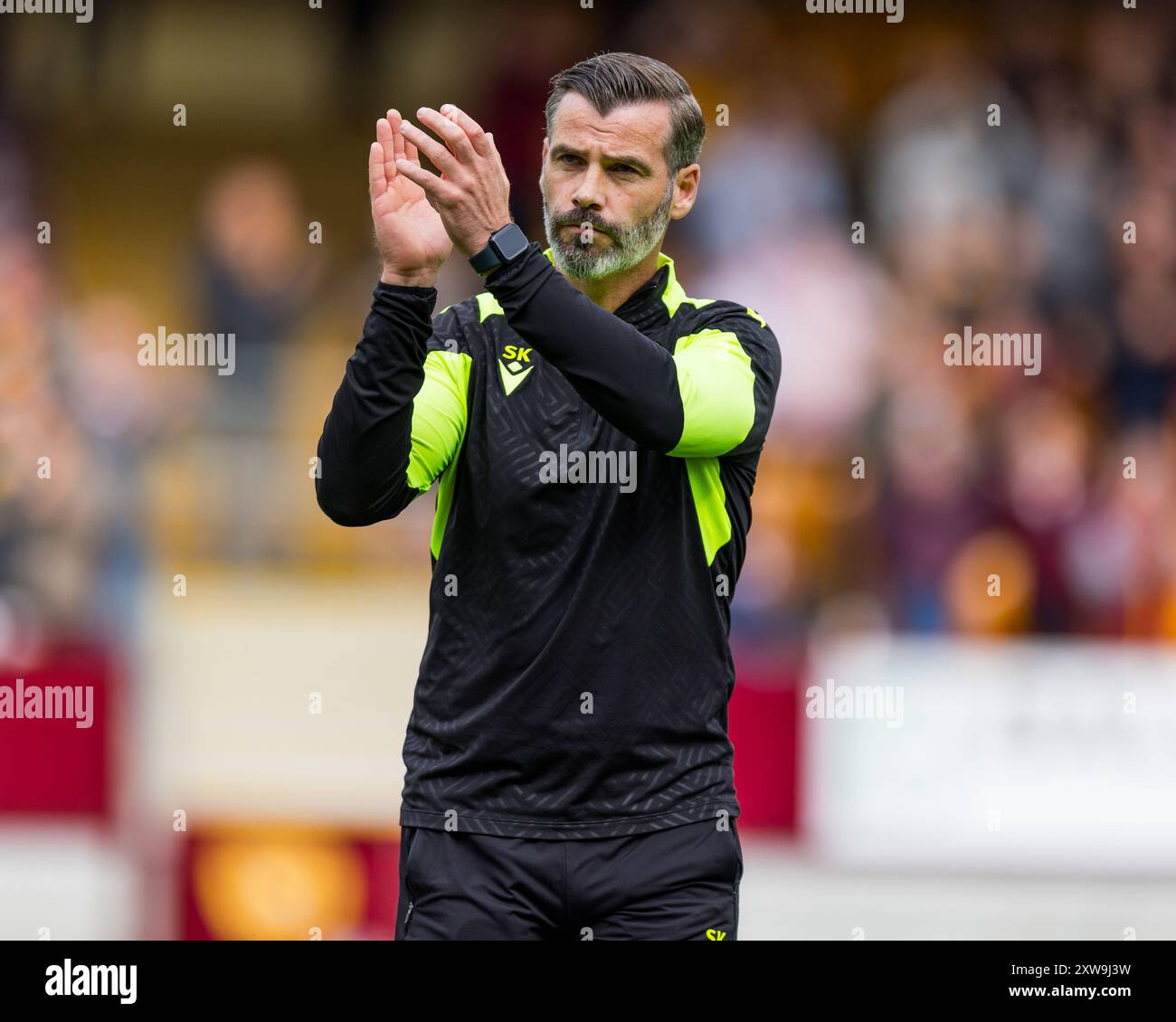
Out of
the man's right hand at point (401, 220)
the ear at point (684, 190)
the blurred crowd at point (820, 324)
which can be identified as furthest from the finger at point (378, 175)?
the blurred crowd at point (820, 324)

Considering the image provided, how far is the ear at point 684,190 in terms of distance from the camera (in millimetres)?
3754

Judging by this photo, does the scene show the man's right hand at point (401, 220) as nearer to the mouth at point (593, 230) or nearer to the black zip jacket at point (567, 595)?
the black zip jacket at point (567, 595)

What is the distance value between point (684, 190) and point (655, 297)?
0.26 metres

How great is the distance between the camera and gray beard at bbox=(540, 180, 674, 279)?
355 centimetres

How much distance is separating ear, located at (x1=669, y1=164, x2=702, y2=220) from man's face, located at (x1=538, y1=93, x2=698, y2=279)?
12 cm

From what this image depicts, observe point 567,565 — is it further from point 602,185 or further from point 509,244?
point 602,185

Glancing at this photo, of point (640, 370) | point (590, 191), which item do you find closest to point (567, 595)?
point (640, 370)

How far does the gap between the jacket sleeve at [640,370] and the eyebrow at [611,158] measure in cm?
35

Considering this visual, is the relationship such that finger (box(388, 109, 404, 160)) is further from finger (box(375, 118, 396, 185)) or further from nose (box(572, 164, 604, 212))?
nose (box(572, 164, 604, 212))

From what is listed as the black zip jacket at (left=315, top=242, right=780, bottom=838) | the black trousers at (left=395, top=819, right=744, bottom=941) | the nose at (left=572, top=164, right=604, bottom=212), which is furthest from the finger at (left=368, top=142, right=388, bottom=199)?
the black trousers at (left=395, top=819, right=744, bottom=941)

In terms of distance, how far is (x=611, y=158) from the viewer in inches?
139

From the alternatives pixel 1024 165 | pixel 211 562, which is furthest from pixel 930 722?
pixel 1024 165

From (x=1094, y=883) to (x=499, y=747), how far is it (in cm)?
523

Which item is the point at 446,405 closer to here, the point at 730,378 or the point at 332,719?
the point at 730,378
